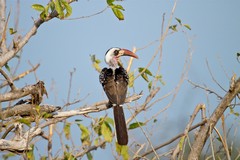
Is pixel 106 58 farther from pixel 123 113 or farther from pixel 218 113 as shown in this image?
pixel 218 113

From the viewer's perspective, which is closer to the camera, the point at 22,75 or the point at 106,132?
the point at 106,132

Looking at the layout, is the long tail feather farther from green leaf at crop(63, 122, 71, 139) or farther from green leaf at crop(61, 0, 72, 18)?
green leaf at crop(61, 0, 72, 18)

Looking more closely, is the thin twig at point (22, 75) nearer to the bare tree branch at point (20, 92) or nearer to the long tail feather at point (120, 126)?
the bare tree branch at point (20, 92)

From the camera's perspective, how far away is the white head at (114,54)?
4.69 metres

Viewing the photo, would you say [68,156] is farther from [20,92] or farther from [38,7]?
[38,7]

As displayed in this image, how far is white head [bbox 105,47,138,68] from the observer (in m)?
4.69

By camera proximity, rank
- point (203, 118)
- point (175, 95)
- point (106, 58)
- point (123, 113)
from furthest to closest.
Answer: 1. point (106, 58)
2. point (123, 113)
3. point (175, 95)
4. point (203, 118)

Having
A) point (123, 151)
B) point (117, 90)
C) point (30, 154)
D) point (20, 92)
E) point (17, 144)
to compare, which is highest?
point (20, 92)

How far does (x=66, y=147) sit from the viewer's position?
373 cm

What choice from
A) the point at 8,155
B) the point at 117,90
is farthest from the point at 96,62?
the point at 8,155

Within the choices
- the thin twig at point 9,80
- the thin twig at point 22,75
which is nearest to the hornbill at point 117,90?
the thin twig at point 22,75

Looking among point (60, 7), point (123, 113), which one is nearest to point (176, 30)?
point (123, 113)

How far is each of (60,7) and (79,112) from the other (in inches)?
34.6

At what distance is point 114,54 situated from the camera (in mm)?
4855
